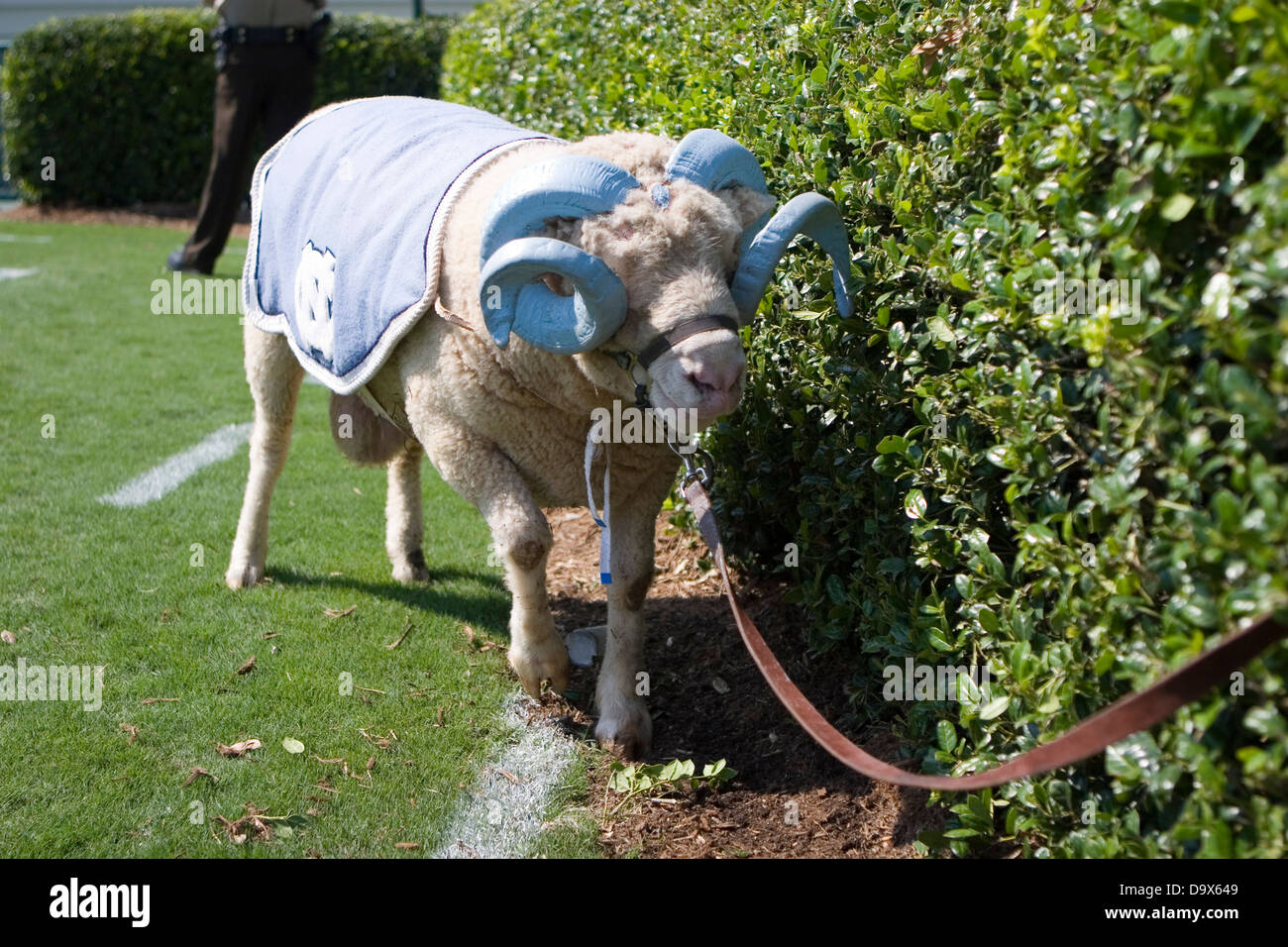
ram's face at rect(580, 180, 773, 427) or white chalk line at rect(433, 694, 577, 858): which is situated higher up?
ram's face at rect(580, 180, 773, 427)

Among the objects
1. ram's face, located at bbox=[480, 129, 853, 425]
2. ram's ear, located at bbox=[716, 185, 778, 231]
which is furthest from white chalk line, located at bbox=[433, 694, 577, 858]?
ram's ear, located at bbox=[716, 185, 778, 231]

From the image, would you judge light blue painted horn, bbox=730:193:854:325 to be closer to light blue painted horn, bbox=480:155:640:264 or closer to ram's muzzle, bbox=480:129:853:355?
ram's muzzle, bbox=480:129:853:355

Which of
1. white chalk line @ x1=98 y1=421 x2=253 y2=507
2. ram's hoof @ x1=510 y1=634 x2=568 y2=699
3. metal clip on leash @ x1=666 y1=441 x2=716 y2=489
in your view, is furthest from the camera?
A: white chalk line @ x1=98 y1=421 x2=253 y2=507

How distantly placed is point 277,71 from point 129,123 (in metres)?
7.07

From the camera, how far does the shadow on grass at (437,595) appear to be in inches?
183

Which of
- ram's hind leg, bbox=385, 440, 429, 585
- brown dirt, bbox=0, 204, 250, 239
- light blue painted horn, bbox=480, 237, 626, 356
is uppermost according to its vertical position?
brown dirt, bbox=0, 204, 250, 239

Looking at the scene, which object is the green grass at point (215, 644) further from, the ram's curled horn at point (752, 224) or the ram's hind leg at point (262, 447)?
the ram's curled horn at point (752, 224)

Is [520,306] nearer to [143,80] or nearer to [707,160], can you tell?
[707,160]

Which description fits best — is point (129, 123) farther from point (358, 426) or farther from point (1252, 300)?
point (1252, 300)

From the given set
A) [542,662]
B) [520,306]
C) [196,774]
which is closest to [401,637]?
[542,662]

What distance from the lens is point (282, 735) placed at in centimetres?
368

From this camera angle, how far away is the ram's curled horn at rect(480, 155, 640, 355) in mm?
2754

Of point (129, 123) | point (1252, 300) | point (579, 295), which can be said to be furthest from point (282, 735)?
point (129, 123)

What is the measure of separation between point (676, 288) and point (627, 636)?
4.65 ft
